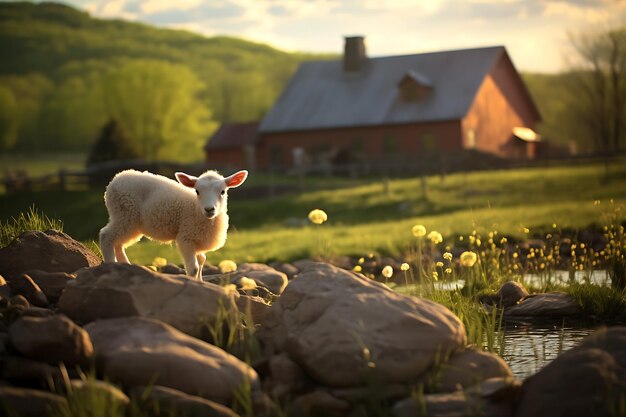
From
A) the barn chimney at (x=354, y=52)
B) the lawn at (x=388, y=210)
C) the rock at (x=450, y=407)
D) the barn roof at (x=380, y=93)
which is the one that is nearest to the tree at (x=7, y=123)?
the barn roof at (x=380, y=93)

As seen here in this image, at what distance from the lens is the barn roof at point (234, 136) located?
49.6m

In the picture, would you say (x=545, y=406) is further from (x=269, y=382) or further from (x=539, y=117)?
(x=539, y=117)

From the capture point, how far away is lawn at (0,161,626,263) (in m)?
18.9

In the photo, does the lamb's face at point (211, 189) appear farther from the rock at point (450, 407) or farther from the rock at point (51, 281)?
the rock at point (450, 407)

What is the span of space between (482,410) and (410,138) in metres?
38.1

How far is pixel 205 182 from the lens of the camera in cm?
834

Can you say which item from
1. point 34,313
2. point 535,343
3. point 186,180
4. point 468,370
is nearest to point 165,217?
point 186,180

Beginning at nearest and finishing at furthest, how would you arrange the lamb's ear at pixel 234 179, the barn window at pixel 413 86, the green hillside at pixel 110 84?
the lamb's ear at pixel 234 179 < the barn window at pixel 413 86 < the green hillside at pixel 110 84

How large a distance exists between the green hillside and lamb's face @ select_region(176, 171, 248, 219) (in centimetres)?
5078

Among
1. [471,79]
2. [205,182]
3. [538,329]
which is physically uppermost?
[471,79]

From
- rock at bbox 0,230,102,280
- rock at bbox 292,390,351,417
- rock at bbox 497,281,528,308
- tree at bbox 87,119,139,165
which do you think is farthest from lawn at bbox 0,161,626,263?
rock at bbox 292,390,351,417

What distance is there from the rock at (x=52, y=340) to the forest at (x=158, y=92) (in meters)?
42.3

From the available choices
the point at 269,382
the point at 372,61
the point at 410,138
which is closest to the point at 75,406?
the point at 269,382

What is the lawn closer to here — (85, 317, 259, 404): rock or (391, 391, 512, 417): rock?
(85, 317, 259, 404): rock
